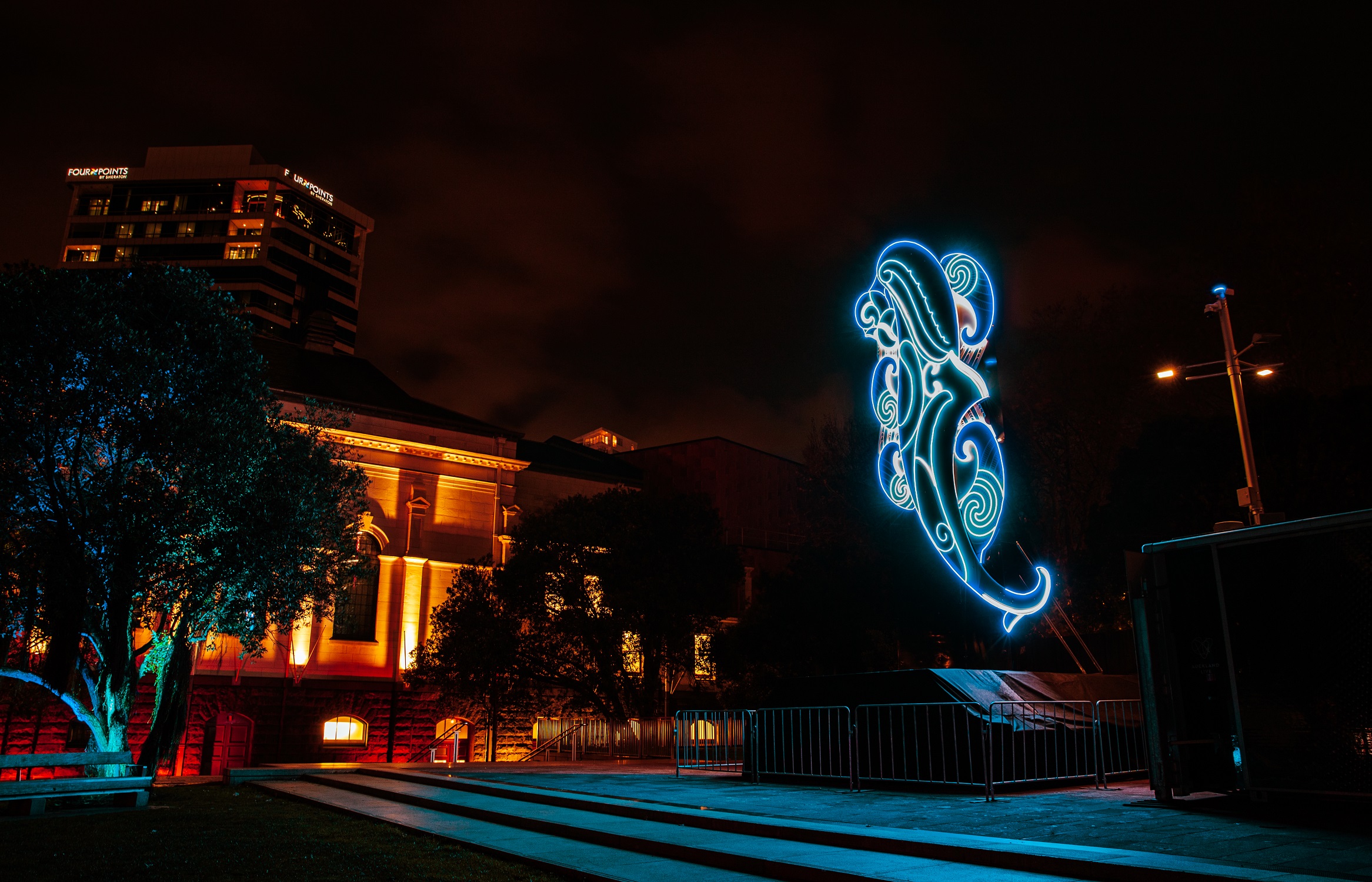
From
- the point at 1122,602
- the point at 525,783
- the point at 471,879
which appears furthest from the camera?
the point at 1122,602

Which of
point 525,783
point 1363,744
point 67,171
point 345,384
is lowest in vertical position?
point 525,783

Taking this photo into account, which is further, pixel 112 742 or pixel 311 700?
pixel 311 700

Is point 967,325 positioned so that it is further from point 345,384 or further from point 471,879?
point 345,384

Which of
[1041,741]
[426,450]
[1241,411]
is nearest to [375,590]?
[426,450]

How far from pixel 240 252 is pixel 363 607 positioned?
6226 cm

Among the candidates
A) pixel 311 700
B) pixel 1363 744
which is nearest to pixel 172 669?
pixel 311 700

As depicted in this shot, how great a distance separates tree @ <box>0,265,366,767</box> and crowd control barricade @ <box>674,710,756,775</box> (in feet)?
28.1

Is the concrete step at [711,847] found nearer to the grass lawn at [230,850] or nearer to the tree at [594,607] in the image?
the grass lawn at [230,850]

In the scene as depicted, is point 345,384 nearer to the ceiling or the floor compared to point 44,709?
nearer to the ceiling

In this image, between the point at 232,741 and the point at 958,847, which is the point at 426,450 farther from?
the point at 958,847

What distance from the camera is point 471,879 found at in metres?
6.91

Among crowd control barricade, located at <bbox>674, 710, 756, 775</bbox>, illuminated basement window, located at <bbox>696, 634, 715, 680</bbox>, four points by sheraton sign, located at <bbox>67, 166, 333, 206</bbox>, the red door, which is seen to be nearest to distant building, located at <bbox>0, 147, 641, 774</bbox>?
the red door

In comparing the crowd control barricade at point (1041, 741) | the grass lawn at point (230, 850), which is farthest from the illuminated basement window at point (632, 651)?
the crowd control barricade at point (1041, 741)

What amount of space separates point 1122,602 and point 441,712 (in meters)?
23.2
